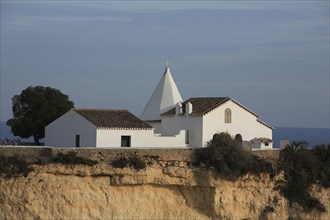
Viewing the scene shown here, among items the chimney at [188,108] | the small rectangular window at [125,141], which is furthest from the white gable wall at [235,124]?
the small rectangular window at [125,141]

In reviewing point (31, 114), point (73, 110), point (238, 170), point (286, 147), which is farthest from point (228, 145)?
point (31, 114)

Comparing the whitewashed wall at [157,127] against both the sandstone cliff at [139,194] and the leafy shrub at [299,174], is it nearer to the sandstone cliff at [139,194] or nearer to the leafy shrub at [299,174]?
the sandstone cliff at [139,194]

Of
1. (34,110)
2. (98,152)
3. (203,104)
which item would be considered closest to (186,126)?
(203,104)

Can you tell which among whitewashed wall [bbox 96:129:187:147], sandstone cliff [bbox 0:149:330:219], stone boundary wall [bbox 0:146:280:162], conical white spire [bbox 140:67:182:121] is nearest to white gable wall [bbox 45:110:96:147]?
whitewashed wall [bbox 96:129:187:147]

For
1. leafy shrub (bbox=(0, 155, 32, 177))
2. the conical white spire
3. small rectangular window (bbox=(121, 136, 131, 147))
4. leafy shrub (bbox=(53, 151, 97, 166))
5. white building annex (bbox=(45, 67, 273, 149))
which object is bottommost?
leafy shrub (bbox=(0, 155, 32, 177))

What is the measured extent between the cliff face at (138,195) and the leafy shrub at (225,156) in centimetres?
43

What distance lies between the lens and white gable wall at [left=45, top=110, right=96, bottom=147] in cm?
3921

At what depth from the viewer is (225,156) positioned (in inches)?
1532

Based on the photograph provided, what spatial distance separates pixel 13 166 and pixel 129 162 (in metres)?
4.70

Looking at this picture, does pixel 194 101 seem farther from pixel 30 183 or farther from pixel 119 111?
pixel 30 183

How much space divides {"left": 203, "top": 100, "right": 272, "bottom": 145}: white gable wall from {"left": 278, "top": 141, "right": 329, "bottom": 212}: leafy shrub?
2.68m

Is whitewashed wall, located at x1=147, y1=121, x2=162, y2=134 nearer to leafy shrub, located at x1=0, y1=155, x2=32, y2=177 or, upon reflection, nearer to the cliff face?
the cliff face

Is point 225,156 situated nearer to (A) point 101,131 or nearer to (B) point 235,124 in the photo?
(B) point 235,124

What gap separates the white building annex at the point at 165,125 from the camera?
129ft
